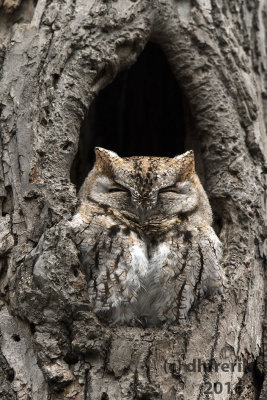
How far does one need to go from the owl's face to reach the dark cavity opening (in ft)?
3.24

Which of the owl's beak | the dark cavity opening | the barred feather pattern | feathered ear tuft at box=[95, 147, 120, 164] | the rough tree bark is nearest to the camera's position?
the rough tree bark

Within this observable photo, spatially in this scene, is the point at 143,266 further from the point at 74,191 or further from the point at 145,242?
the point at 74,191

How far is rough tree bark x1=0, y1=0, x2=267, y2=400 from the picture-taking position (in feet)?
7.80

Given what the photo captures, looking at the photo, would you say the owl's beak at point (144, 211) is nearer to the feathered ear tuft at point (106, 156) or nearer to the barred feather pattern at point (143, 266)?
the barred feather pattern at point (143, 266)

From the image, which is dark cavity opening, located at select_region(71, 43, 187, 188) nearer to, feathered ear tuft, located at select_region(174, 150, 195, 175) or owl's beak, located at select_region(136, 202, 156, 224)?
feathered ear tuft, located at select_region(174, 150, 195, 175)

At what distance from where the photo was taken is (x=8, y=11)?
3.01m

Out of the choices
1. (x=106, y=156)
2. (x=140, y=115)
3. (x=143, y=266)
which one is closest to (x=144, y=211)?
(x=143, y=266)

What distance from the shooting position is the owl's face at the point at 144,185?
279 cm

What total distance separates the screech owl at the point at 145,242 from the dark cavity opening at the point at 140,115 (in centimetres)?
111

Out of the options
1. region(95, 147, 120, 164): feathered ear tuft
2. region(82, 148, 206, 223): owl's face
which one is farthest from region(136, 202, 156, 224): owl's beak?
region(95, 147, 120, 164): feathered ear tuft

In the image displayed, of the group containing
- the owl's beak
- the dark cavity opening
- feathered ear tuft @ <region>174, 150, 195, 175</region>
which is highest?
→ the dark cavity opening

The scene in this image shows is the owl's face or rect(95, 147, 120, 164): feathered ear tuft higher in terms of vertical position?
rect(95, 147, 120, 164): feathered ear tuft

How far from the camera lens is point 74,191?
8.95 ft

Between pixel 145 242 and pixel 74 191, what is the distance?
0.46m
